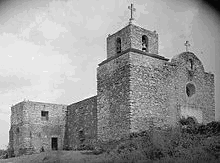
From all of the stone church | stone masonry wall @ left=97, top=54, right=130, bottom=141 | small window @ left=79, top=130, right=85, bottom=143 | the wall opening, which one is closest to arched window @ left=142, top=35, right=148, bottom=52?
the stone church

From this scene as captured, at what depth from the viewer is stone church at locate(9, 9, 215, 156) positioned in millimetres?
14359

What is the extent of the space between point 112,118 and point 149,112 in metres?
1.79

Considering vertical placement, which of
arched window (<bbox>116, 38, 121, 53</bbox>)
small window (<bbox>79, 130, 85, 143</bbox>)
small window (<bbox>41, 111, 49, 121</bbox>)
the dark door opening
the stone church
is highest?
arched window (<bbox>116, 38, 121, 53</bbox>)

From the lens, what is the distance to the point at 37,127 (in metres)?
21.8

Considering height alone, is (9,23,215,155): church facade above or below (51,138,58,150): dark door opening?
above

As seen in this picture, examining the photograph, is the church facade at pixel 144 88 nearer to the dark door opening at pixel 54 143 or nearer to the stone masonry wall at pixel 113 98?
the stone masonry wall at pixel 113 98

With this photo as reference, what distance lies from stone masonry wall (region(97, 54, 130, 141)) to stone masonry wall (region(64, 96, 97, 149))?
6.85ft

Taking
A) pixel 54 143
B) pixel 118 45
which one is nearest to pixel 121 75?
pixel 118 45

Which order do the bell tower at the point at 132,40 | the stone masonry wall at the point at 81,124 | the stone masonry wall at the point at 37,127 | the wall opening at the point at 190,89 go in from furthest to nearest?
the stone masonry wall at the point at 37,127, the stone masonry wall at the point at 81,124, the wall opening at the point at 190,89, the bell tower at the point at 132,40

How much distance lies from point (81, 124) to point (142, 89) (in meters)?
6.65

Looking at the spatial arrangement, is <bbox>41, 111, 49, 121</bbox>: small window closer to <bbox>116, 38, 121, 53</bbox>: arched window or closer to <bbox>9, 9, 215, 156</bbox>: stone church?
<bbox>9, 9, 215, 156</bbox>: stone church

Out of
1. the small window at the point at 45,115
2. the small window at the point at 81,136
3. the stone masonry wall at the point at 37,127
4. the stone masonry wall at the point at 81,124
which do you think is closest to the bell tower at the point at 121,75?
the stone masonry wall at the point at 81,124

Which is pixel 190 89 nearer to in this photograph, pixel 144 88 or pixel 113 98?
pixel 144 88

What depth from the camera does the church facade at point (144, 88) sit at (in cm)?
1435
